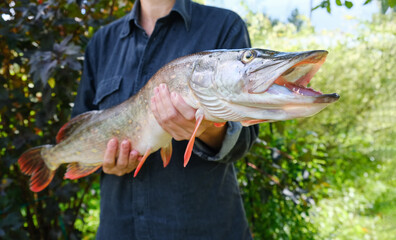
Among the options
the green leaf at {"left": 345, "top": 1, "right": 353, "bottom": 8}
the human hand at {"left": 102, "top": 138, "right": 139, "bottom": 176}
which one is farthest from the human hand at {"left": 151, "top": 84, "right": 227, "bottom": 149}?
the green leaf at {"left": 345, "top": 1, "right": 353, "bottom": 8}

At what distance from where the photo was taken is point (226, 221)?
147 cm

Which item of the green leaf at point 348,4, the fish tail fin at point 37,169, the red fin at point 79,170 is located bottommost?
the fish tail fin at point 37,169

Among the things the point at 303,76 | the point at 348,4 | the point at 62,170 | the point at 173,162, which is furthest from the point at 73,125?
the point at 348,4

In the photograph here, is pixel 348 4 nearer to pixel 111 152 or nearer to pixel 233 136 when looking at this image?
pixel 233 136

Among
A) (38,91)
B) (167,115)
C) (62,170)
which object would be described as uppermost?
(167,115)

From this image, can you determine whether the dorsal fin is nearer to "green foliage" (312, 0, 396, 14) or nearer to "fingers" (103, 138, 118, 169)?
"fingers" (103, 138, 118, 169)

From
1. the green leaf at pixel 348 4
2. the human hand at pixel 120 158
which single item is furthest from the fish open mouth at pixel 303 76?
the human hand at pixel 120 158

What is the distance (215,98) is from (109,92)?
75 centimetres

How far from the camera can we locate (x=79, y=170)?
1598 mm

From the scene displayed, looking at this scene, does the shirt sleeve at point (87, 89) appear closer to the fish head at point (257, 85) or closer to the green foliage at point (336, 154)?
the fish head at point (257, 85)

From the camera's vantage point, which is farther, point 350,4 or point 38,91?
point 38,91

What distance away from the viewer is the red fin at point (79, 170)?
5.16ft

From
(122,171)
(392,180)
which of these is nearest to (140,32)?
(122,171)

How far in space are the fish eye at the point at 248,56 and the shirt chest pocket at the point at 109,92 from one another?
786 mm
